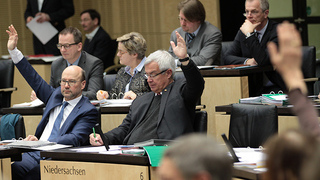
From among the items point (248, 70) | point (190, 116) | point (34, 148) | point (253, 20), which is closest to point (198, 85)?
point (190, 116)

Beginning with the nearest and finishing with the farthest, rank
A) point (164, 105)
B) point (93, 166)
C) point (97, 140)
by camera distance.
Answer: point (93, 166)
point (97, 140)
point (164, 105)

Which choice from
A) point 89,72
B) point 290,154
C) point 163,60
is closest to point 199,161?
point 290,154

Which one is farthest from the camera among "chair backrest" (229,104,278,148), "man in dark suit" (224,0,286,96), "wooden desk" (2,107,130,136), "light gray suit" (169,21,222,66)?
"light gray suit" (169,21,222,66)

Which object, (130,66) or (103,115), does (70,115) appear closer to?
(103,115)

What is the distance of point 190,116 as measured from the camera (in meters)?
4.14

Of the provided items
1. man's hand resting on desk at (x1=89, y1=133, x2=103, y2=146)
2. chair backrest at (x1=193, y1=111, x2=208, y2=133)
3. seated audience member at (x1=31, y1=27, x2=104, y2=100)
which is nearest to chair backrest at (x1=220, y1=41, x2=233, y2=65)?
seated audience member at (x1=31, y1=27, x2=104, y2=100)

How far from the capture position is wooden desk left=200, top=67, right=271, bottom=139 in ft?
18.0

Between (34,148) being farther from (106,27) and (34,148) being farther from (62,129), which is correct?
(106,27)

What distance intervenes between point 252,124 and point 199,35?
8.14 feet

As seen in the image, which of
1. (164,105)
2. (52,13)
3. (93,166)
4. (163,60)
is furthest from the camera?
(52,13)

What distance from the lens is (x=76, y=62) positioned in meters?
5.95

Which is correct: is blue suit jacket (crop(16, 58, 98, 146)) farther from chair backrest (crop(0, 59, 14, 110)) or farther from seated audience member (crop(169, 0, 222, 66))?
chair backrest (crop(0, 59, 14, 110))

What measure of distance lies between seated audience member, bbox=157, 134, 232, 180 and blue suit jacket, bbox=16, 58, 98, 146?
3.05 metres

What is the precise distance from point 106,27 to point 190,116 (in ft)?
21.0
